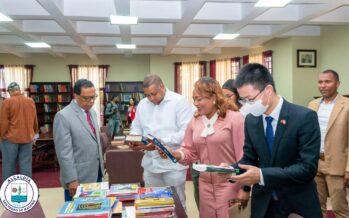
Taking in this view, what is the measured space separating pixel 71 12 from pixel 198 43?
415 cm

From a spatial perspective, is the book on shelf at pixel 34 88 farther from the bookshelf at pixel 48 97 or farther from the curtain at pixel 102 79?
the curtain at pixel 102 79

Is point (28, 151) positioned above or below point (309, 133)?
below

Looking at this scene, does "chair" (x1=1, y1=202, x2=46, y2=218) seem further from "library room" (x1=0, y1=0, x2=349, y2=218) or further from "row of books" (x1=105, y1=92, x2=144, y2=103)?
"row of books" (x1=105, y1=92, x2=144, y2=103)

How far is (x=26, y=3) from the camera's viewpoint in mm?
5637

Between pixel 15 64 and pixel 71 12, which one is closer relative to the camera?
pixel 71 12

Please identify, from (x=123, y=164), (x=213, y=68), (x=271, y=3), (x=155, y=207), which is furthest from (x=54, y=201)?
(x=213, y=68)

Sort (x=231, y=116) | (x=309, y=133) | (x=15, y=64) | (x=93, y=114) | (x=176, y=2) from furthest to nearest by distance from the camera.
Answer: (x=15, y=64) < (x=176, y=2) < (x=93, y=114) < (x=231, y=116) < (x=309, y=133)

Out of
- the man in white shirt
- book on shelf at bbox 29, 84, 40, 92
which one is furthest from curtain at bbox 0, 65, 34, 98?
the man in white shirt

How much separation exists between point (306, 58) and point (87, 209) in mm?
7368

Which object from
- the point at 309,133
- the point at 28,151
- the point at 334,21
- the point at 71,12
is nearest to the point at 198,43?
the point at 334,21

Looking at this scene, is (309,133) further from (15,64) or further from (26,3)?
(15,64)

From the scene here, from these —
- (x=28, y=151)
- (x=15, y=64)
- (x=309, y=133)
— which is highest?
(x=15, y=64)

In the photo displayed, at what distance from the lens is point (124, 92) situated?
12.1 m

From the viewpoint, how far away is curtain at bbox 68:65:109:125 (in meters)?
12.1
